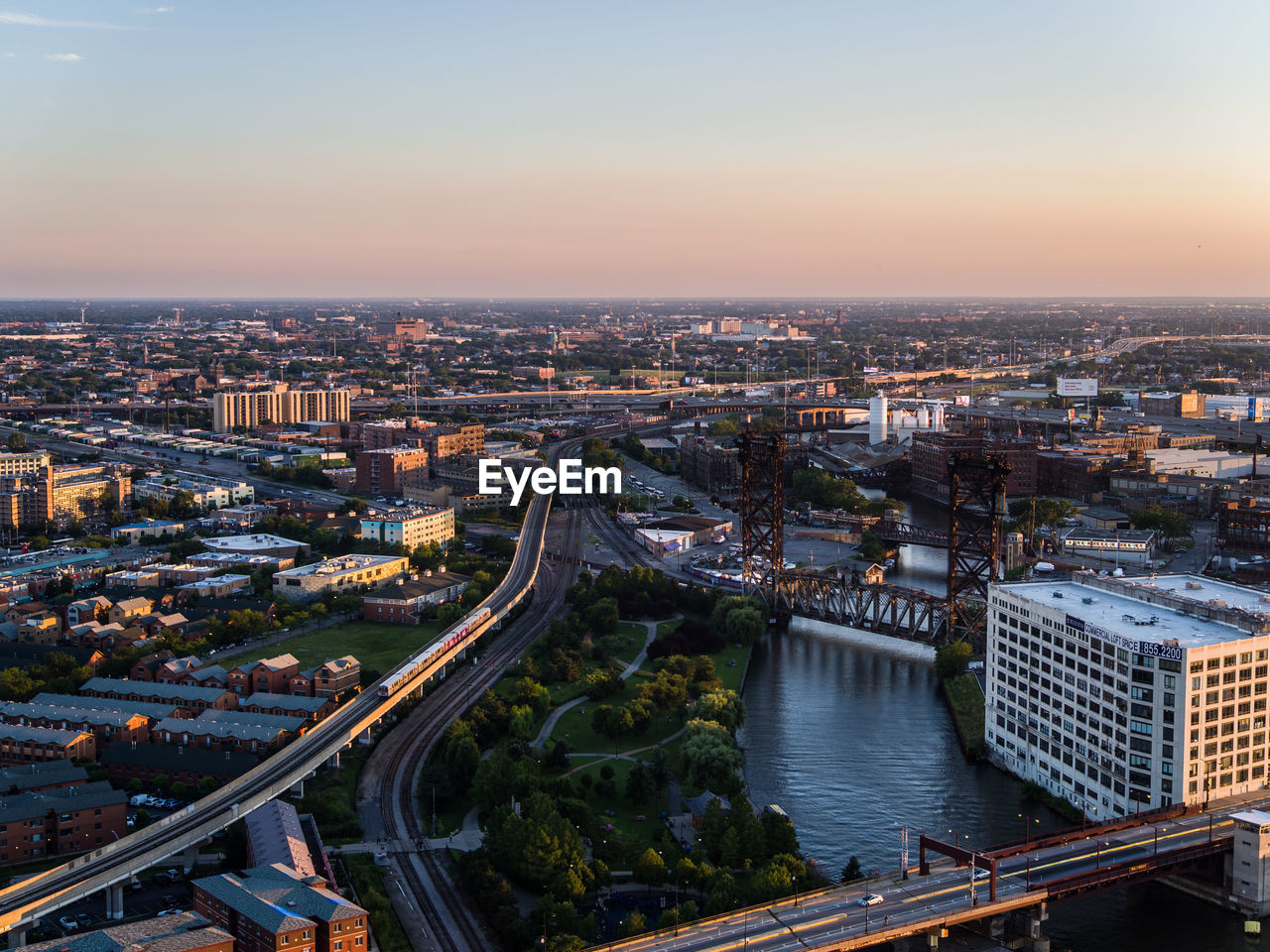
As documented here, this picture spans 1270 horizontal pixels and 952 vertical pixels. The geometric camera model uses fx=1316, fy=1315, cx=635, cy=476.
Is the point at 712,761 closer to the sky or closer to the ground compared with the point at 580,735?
closer to the sky

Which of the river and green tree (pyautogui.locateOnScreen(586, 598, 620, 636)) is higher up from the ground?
green tree (pyautogui.locateOnScreen(586, 598, 620, 636))

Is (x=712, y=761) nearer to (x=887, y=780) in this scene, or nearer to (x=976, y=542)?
(x=887, y=780)

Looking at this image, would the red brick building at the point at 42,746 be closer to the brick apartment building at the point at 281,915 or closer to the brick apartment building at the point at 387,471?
the brick apartment building at the point at 281,915

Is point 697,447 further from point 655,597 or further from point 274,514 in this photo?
point 655,597

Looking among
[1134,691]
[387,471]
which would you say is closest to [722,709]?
[1134,691]

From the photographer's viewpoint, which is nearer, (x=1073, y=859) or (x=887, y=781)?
(x=1073, y=859)

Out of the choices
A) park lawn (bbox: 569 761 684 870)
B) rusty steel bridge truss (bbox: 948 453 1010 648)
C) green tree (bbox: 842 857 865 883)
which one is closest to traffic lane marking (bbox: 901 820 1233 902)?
green tree (bbox: 842 857 865 883)

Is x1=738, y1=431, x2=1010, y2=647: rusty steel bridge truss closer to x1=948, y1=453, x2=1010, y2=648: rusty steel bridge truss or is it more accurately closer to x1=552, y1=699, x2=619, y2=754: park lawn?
x1=948, y1=453, x2=1010, y2=648: rusty steel bridge truss

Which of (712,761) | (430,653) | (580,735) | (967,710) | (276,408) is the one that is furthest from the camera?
(276,408)
